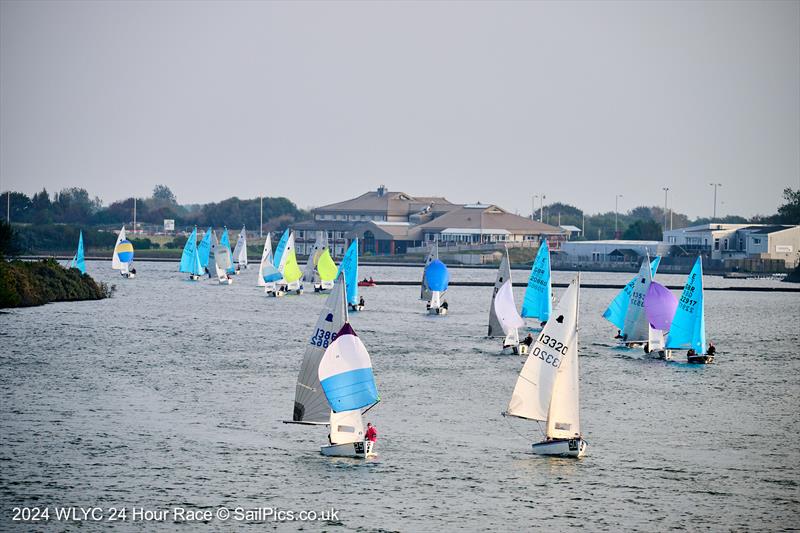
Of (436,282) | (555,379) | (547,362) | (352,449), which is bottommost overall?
(352,449)

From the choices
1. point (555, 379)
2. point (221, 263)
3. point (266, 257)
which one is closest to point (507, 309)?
point (555, 379)

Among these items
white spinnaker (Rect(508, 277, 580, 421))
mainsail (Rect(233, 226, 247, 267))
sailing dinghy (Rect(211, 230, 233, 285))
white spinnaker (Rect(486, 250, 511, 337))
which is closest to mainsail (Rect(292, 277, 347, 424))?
white spinnaker (Rect(508, 277, 580, 421))

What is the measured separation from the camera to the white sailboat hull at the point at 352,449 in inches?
1608

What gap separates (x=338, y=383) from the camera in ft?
133

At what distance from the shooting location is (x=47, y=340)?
73.0 m

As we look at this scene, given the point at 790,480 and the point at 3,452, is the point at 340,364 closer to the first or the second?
the point at 3,452

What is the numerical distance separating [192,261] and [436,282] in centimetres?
6248

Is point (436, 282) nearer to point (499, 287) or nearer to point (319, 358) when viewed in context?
point (499, 287)

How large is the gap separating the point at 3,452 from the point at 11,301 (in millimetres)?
55525

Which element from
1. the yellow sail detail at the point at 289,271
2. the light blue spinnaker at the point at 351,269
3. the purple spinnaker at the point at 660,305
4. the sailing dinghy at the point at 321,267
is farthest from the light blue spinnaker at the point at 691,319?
the yellow sail detail at the point at 289,271

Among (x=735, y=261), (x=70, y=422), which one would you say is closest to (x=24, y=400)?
(x=70, y=422)

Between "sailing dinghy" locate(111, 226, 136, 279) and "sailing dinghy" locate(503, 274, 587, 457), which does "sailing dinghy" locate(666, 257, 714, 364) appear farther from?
"sailing dinghy" locate(111, 226, 136, 279)

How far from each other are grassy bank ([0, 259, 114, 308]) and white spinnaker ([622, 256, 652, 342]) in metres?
47.9

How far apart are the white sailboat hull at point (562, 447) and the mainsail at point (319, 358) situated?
24.6 ft
